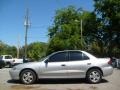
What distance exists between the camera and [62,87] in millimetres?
14078

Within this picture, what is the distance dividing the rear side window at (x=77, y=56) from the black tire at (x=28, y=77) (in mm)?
1892

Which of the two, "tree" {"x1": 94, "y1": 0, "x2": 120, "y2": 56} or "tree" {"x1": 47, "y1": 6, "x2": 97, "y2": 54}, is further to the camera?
"tree" {"x1": 47, "y1": 6, "x2": 97, "y2": 54}

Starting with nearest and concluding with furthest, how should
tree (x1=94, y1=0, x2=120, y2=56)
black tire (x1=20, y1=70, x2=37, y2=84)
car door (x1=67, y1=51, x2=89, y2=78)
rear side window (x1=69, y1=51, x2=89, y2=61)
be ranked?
car door (x1=67, y1=51, x2=89, y2=78) < black tire (x1=20, y1=70, x2=37, y2=84) < rear side window (x1=69, y1=51, x2=89, y2=61) < tree (x1=94, y1=0, x2=120, y2=56)

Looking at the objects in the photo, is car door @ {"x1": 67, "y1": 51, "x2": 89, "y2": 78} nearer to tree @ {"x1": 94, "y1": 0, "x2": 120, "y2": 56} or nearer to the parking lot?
the parking lot

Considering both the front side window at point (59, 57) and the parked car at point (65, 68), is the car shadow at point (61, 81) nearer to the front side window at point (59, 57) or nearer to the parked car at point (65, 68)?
the parked car at point (65, 68)

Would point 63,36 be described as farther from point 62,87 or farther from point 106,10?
point 62,87

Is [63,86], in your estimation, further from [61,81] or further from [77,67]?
[61,81]

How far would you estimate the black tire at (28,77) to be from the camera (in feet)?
50.5

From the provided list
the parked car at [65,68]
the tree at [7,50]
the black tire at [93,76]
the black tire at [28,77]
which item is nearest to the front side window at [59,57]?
the parked car at [65,68]

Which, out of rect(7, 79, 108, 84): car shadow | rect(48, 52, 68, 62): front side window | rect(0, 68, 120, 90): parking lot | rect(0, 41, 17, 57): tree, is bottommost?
rect(0, 68, 120, 90): parking lot

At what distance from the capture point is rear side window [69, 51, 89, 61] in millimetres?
15508

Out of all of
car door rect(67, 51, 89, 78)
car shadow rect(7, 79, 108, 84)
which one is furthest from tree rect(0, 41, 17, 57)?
car door rect(67, 51, 89, 78)

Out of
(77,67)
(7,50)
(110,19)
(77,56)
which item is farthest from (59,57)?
(7,50)

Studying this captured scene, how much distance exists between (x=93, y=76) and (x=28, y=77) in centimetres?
297
